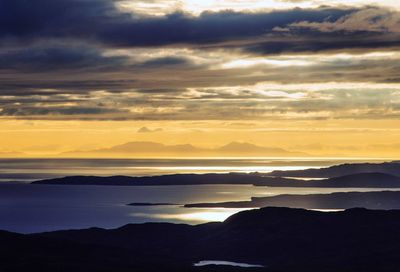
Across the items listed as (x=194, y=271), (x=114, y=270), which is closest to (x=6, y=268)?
(x=114, y=270)

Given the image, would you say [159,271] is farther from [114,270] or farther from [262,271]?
[262,271]

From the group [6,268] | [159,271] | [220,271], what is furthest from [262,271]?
[6,268]

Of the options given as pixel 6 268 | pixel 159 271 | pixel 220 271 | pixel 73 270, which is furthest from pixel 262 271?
pixel 6 268

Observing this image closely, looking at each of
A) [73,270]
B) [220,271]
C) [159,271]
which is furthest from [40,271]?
[220,271]

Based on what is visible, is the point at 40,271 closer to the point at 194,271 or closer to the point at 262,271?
the point at 194,271

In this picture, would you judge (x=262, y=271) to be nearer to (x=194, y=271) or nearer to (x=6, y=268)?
(x=194, y=271)

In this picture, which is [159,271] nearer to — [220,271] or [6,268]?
[220,271]
